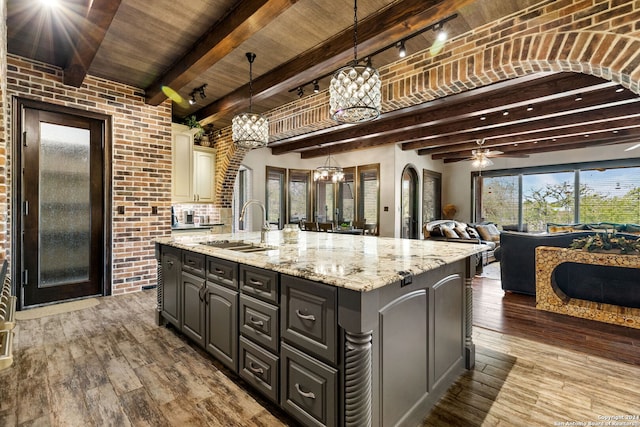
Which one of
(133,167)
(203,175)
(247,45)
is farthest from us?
(203,175)

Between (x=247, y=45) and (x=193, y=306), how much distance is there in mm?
2471

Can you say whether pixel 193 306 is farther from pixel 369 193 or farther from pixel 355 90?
pixel 369 193

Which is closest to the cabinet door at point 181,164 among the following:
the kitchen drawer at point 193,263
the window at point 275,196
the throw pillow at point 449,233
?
the kitchen drawer at point 193,263

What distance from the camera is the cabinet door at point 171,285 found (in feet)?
8.69

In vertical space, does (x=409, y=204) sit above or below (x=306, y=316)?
above

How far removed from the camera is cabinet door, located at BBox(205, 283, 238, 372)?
1992 millimetres

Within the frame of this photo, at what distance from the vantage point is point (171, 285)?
2.77 meters

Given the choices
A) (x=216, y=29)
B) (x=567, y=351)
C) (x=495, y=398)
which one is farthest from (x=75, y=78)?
(x=567, y=351)

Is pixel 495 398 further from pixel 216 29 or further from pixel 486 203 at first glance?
pixel 486 203

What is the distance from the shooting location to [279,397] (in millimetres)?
1688

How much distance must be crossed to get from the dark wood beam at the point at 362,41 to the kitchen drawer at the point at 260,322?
7.32ft

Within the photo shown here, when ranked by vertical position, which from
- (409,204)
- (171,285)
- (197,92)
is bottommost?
(171,285)

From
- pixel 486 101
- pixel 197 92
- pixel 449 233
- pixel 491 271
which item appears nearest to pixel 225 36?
Answer: pixel 197 92

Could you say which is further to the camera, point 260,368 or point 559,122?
point 559,122
